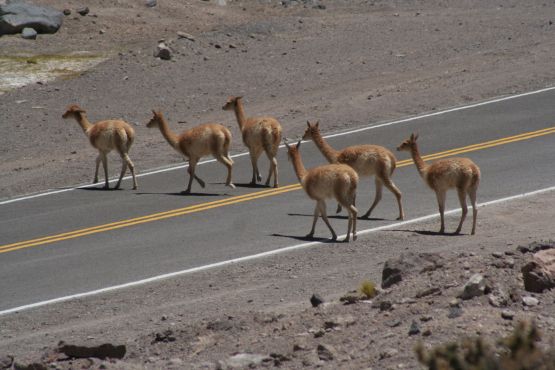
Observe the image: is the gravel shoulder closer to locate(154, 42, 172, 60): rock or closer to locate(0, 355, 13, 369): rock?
locate(0, 355, 13, 369): rock

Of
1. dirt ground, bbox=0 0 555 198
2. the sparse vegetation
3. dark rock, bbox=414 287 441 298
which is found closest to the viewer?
the sparse vegetation

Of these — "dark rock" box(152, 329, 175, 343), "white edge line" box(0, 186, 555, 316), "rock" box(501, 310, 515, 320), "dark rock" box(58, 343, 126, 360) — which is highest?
"rock" box(501, 310, 515, 320)

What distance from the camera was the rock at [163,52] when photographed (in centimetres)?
3225

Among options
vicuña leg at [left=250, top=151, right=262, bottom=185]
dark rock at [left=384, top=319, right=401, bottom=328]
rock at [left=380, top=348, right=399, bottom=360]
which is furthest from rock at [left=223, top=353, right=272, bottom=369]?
vicuña leg at [left=250, top=151, right=262, bottom=185]

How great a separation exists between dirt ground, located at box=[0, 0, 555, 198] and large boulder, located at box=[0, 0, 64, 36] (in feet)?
1.49

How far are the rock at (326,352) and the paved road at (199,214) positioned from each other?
5337mm

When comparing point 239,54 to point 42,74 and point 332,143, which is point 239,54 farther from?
point 332,143

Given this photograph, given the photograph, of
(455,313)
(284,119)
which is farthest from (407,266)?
(284,119)

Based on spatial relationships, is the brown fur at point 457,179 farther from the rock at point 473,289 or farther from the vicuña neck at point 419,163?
the rock at point 473,289

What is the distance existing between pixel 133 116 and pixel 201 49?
5.85 m

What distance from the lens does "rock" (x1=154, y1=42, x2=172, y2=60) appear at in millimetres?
32250

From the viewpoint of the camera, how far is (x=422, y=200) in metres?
19.2

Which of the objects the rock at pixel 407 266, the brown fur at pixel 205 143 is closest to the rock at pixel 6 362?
the rock at pixel 407 266

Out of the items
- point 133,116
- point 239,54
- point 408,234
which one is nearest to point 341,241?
point 408,234
